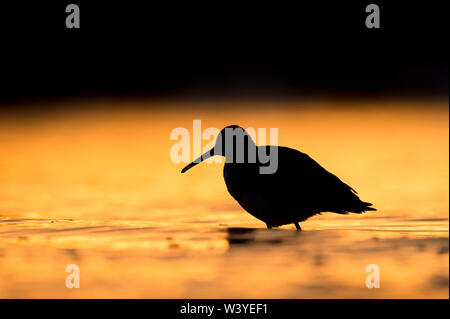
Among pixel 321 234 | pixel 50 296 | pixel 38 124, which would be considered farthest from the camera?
pixel 38 124

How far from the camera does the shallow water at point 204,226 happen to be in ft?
19.7

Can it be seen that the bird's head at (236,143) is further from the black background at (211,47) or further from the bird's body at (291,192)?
the black background at (211,47)

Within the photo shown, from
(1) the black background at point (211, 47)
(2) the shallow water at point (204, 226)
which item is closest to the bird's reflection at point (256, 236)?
(2) the shallow water at point (204, 226)

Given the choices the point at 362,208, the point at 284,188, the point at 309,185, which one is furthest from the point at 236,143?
the point at 362,208

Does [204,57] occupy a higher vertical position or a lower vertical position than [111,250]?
higher

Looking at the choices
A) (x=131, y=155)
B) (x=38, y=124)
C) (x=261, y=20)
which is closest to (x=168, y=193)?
(x=131, y=155)

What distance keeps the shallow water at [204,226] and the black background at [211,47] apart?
7.37 ft

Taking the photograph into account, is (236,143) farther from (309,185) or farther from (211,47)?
(211,47)

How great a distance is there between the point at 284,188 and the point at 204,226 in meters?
0.87

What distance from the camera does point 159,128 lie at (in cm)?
1455

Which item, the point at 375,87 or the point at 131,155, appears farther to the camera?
the point at 375,87

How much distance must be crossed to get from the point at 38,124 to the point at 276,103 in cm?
421

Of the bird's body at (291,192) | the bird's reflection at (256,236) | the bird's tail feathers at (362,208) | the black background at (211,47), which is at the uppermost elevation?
the black background at (211,47)

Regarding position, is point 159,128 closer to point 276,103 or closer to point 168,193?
point 276,103
